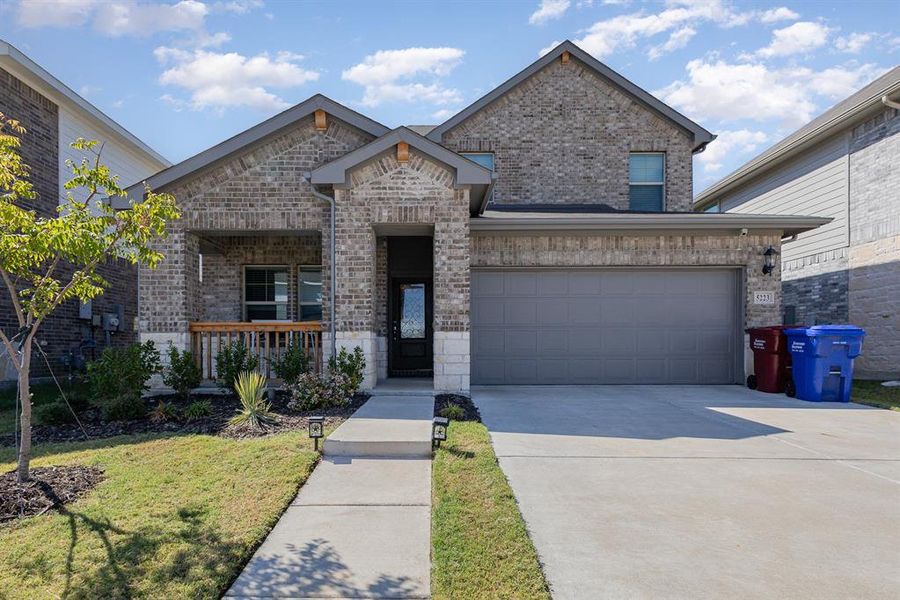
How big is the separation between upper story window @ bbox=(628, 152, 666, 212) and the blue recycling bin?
5.19 meters

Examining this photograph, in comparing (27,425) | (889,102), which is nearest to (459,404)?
(27,425)

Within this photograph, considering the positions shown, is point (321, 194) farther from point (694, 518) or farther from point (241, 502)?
point (694, 518)

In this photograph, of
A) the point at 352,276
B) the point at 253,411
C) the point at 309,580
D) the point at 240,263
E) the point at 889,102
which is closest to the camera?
the point at 309,580

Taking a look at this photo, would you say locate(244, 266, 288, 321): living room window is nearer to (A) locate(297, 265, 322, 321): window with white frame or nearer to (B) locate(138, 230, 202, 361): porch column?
(A) locate(297, 265, 322, 321): window with white frame

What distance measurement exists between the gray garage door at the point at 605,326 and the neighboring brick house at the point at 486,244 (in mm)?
30

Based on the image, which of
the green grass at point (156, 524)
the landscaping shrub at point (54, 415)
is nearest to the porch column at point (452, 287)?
the green grass at point (156, 524)

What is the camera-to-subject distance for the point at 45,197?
1133 cm

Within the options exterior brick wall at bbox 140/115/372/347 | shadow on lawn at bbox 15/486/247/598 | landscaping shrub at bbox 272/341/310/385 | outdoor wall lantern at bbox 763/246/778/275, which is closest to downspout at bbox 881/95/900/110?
outdoor wall lantern at bbox 763/246/778/275

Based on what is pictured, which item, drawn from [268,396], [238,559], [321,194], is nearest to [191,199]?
[321,194]

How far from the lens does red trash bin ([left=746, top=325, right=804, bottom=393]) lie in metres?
9.85

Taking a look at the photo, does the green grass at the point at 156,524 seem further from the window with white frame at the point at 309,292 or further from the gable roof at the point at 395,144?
the window with white frame at the point at 309,292

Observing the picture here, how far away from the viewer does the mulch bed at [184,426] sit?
639cm

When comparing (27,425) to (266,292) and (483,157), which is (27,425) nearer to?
(266,292)

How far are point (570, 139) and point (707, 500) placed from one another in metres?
10.8
